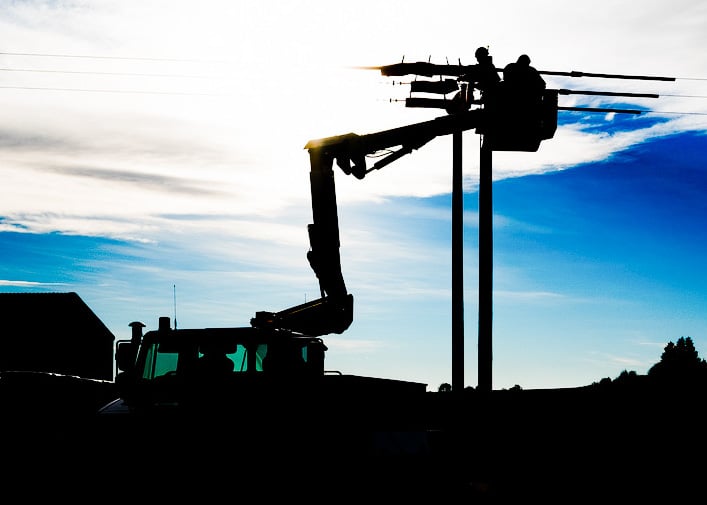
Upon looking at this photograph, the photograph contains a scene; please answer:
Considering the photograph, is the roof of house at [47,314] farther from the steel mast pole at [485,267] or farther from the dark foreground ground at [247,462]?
the dark foreground ground at [247,462]

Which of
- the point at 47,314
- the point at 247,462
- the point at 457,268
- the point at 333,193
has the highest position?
the point at 47,314

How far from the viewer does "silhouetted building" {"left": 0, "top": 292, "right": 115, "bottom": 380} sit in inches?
2598

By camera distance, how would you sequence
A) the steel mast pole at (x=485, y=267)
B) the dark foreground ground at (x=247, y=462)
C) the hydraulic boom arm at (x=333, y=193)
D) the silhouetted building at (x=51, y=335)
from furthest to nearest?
the silhouetted building at (x=51, y=335) < the steel mast pole at (x=485, y=267) < the hydraulic boom arm at (x=333, y=193) < the dark foreground ground at (x=247, y=462)

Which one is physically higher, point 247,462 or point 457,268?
point 457,268

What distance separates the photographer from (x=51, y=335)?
67.5 metres

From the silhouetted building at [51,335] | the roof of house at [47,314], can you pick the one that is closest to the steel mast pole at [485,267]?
the silhouetted building at [51,335]

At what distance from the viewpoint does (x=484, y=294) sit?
18.6 meters

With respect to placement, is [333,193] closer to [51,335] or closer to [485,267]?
[485,267]

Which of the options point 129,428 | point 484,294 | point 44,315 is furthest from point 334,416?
point 44,315

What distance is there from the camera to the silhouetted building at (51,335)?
66000 millimetres

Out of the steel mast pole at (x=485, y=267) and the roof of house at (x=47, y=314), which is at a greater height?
the roof of house at (x=47, y=314)

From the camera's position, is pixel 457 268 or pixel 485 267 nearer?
pixel 485 267

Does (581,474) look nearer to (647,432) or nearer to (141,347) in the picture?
(647,432)

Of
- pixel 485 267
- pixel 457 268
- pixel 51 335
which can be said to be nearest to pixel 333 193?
pixel 485 267
